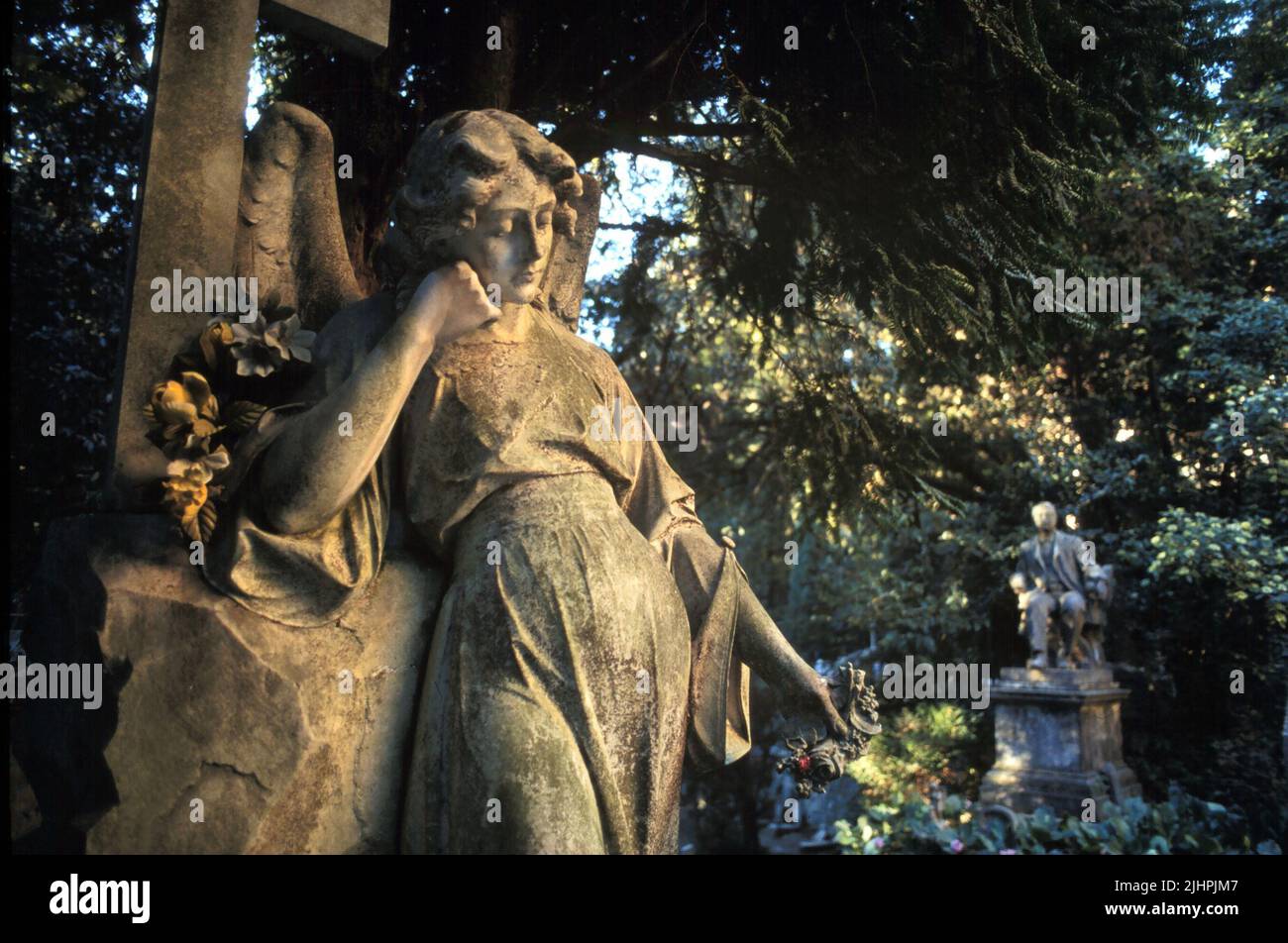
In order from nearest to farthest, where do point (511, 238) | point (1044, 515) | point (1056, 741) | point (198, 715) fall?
point (198, 715)
point (511, 238)
point (1056, 741)
point (1044, 515)

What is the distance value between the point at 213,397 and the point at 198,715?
0.65m

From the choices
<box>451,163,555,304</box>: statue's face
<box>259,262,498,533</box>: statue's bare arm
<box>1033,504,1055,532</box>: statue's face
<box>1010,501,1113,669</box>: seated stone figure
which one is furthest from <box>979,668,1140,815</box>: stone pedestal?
<box>259,262,498,533</box>: statue's bare arm

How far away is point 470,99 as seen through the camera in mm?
4395

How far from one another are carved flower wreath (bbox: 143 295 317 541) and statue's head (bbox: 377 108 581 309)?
29 centimetres

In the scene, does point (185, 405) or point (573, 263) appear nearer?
point (185, 405)

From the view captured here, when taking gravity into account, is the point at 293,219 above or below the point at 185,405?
above

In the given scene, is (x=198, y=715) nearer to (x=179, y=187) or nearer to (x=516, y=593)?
(x=516, y=593)

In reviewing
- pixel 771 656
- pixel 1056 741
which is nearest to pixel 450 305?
pixel 771 656

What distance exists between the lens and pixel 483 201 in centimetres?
241

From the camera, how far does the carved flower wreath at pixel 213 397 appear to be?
2.14 meters

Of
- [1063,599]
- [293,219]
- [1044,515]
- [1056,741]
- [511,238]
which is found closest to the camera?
[511,238]

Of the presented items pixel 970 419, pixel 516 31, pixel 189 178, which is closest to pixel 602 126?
Answer: pixel 516 31

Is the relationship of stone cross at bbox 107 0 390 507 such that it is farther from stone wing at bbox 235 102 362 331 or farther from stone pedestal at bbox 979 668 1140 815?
stone pedestal at bbox 979 668 1140 815
